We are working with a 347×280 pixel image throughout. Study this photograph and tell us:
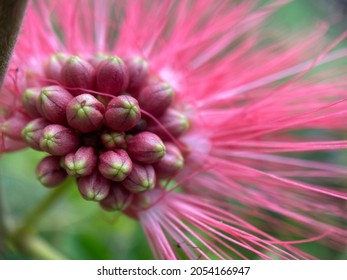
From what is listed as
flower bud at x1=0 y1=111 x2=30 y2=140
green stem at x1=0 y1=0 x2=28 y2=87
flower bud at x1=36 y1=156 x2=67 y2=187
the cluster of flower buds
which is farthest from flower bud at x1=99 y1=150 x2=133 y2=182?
green stem at x1=0 y1=0 x2=28 y2=87

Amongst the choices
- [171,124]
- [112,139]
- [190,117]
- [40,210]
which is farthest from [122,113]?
[40,210]

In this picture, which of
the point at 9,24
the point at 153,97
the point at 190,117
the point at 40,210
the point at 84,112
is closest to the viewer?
the point at 9,24

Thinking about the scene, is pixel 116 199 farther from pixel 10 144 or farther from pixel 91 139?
pixel 10 144

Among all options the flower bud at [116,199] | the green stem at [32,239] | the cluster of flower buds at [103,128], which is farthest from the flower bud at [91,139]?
the green stem at [32,239]

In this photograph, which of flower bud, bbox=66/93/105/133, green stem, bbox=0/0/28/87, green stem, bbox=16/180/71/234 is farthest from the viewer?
green stem, bbox=16/180/71/234

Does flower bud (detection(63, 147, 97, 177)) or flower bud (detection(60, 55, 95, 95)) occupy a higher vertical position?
flower bud (detection(60, 55, 95, 95))

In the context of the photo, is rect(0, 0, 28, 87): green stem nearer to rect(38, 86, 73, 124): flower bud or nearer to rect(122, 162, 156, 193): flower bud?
rect(38, 86, 73, 124): flower bud

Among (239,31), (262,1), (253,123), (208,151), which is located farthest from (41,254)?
(262,1)
